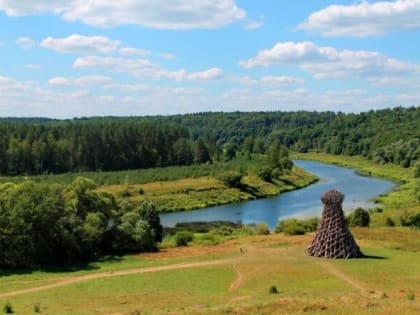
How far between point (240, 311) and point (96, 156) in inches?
4872

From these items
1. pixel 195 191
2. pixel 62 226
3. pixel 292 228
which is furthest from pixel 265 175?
pixel 62 226

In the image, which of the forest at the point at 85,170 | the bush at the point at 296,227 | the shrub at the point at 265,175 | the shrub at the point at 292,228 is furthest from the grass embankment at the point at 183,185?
the shrub at the point at 292,228

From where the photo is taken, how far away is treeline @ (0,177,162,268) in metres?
51.9

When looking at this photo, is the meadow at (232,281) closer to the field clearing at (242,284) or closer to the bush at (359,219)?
the field clearing at (242,284)

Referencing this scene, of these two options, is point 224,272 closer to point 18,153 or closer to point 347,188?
point 347,188

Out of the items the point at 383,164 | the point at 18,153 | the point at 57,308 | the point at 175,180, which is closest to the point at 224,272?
the point at 57,308

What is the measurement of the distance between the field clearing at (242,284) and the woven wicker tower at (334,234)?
1.32 metres

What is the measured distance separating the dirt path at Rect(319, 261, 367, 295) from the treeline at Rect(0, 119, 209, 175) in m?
98.5

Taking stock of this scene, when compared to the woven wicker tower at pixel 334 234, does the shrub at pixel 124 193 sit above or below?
below

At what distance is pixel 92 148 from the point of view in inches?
5822

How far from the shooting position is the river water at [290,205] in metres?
95.7

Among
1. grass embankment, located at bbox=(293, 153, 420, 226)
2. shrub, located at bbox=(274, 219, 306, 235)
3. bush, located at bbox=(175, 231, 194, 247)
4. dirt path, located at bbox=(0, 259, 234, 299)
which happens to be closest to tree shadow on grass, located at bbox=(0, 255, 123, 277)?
dirt path, located at bbox=(0, 259, 234, 299)

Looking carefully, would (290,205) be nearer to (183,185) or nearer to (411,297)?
(183,185)

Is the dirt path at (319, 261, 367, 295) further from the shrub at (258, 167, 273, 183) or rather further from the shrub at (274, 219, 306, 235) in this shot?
the shrub at (258, 167, 273, 183)
